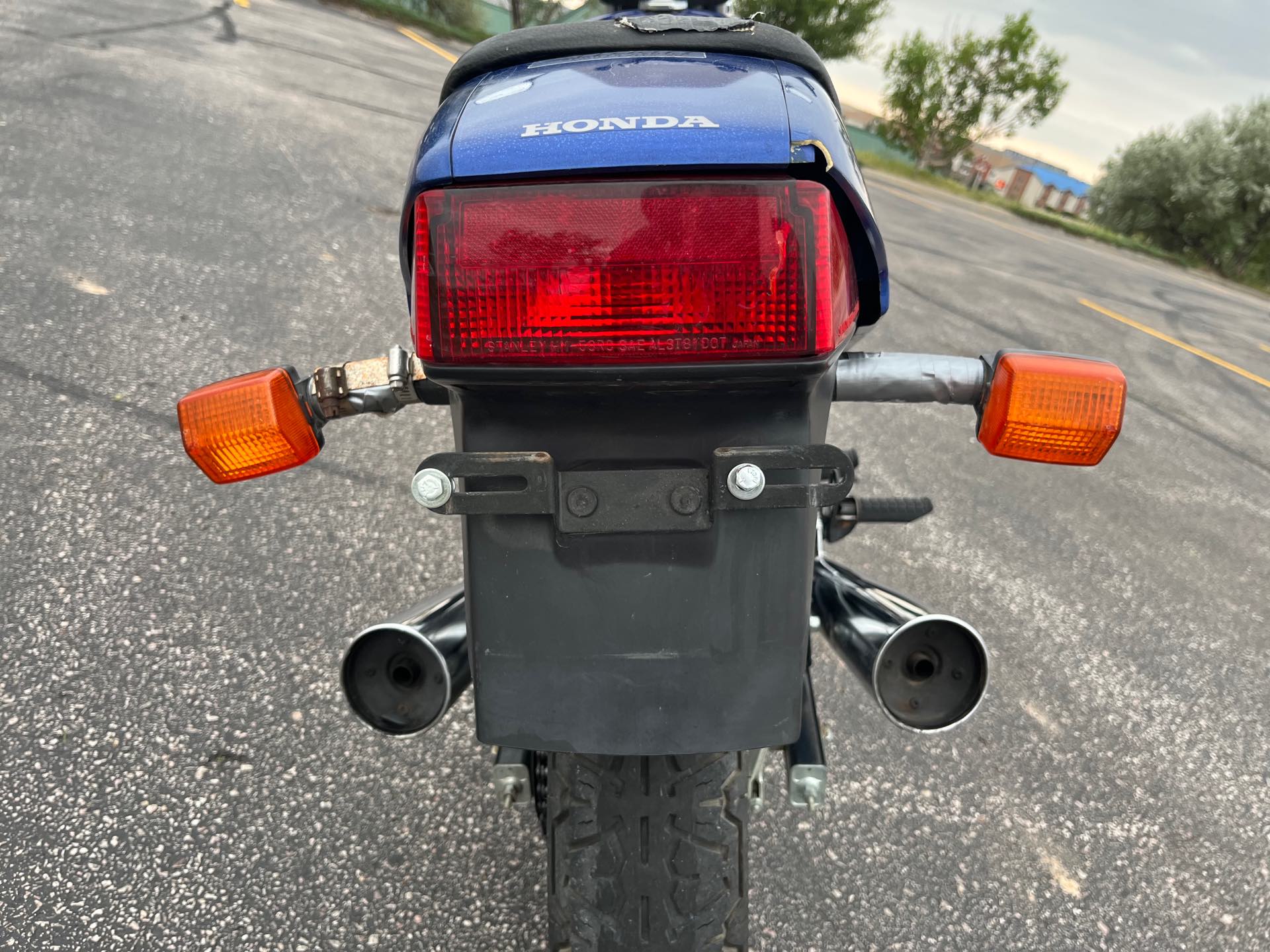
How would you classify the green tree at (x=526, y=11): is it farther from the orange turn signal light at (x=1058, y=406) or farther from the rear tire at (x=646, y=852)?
the rear tire at (x=646, y=852)

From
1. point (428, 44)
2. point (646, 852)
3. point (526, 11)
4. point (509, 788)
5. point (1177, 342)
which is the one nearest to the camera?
point (646, 852)

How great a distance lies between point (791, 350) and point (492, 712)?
64 centimetres

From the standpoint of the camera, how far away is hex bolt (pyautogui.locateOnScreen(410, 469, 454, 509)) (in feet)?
3.53

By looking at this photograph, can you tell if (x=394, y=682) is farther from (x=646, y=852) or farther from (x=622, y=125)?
(x=622, y=125)

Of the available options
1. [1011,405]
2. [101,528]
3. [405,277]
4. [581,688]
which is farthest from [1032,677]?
[101,528]

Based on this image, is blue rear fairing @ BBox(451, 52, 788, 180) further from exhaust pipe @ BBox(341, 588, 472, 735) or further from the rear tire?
the rear tire

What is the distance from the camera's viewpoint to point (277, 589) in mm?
2746

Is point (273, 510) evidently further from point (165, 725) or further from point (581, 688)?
point (581, 688)

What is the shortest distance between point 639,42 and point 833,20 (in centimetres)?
4029

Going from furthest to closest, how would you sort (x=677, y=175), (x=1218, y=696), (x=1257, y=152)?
(x=1257, y=152)
(x=1218, y=696)
(x=677, y=175)

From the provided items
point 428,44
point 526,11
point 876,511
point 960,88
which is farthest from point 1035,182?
point 876,511

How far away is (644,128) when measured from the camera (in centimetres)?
106

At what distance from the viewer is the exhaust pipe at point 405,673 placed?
4.53ft

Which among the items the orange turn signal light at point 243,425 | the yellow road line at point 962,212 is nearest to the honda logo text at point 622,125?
the orange turn signal light at point 243,425
